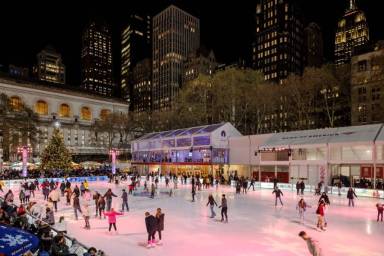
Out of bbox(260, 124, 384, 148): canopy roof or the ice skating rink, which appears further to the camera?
bbox(260, 124, 384, 148): canopy roof

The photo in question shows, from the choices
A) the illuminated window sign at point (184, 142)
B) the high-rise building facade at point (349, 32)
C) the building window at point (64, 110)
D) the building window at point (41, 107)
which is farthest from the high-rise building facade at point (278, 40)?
the illuminated window sign at point (184, 142)

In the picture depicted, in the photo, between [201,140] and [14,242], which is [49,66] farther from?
[14,242]

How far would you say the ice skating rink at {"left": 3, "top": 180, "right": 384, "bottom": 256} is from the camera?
1291 centimetres

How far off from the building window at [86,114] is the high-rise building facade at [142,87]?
74065mm

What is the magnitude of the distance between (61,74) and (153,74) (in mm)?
58585

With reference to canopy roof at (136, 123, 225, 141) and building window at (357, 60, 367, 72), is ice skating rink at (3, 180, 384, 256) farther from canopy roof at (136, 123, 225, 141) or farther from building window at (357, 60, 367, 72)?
building window at (357, 60, 367, 72)

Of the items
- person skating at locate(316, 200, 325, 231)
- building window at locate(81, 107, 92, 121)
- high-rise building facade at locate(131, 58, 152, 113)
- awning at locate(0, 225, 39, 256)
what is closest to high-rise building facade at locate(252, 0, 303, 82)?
high-rise building facade at locate(131, 58, 152, 113)

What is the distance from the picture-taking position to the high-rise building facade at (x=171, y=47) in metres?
155

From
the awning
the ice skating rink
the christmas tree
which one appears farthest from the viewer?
the christmas tree

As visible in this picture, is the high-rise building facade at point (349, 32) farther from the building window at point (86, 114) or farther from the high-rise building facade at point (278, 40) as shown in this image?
the building window at point (86, 114)

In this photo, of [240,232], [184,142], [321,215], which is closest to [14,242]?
[240,232]

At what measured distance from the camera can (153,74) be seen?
16725 cm

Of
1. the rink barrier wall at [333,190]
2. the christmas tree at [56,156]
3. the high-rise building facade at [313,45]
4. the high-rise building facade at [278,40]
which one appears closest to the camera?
the rink barrier wall at [333,190]

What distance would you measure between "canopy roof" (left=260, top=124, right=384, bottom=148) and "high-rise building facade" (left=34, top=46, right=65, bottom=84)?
6532 inches
